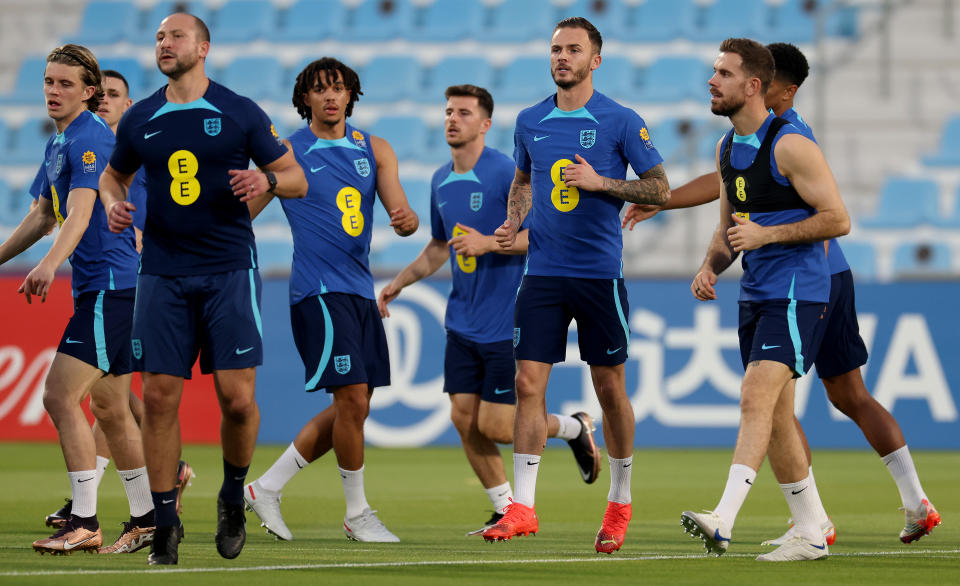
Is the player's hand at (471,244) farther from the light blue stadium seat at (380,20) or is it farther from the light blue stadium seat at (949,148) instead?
the light blue stadium seat at (380,20)

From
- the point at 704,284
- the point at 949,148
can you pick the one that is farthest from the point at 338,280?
the point at 949,148

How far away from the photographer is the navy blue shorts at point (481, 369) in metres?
8.64

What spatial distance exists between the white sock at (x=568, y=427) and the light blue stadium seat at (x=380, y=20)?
1334 centimetres

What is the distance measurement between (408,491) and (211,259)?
4.62 meters

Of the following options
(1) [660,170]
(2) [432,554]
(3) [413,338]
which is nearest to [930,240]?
(3) [413,338]

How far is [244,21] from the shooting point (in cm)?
2227

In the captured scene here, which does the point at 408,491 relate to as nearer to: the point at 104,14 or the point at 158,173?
the point at 158,173

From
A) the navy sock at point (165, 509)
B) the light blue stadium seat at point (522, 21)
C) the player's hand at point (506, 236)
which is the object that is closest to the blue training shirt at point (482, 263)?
the player's hand at point (506, 236)

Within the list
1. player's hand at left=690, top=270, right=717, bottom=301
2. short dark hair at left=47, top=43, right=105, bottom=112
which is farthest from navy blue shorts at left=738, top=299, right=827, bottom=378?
short dark hair at left=47, top=43, right=105, bottom=112

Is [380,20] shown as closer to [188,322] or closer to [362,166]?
[362,166]

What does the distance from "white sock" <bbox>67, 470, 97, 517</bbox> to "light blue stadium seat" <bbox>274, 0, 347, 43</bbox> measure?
15.5 metres

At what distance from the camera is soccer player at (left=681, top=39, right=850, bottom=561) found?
6375 mm

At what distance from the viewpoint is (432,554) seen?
6.68 m

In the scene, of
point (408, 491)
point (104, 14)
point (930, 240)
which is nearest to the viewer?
point (408, 491)
